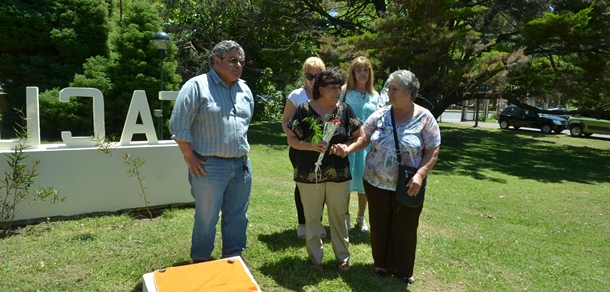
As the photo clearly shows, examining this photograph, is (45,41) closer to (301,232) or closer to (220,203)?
(301,232)

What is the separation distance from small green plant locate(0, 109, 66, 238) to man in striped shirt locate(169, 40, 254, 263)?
204 centimetres

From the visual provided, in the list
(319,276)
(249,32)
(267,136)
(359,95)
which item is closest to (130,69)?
(267,136)

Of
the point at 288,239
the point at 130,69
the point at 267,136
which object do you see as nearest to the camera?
the point at 288,239

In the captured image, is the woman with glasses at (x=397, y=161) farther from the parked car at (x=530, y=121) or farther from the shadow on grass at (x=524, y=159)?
the parked car at (x=530, y=121)

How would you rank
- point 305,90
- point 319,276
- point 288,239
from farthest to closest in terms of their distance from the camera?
point 288,239 < point 305,90 < point 319,276

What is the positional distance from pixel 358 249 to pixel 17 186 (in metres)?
3.42

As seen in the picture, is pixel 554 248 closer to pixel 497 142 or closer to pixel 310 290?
pixel 310 290

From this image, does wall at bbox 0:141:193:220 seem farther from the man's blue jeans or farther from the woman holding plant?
the woman holding plant

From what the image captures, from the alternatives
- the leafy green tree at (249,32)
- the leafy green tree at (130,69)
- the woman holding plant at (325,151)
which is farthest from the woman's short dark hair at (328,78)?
the leafy green tree at (249,32)

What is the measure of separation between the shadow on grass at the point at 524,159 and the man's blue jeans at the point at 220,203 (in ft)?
27.9

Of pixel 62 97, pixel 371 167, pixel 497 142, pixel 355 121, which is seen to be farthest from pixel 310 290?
pixel 497 142

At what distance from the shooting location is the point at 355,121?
3.63m

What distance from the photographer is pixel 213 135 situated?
3252 mm

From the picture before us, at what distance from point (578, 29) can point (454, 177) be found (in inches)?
227
